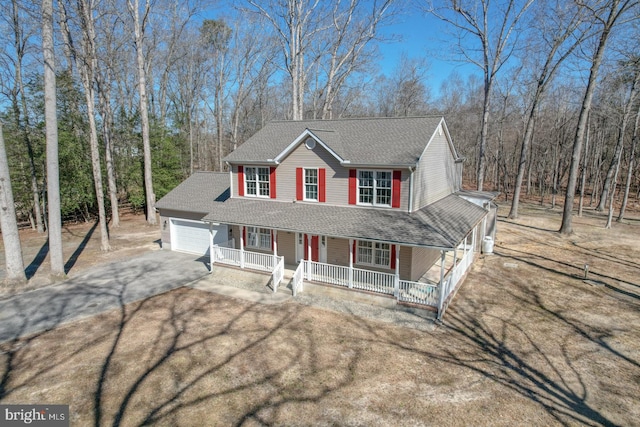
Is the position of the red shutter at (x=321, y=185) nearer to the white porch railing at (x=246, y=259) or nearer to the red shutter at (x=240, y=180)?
the white porch railing at (x=246, y=259)

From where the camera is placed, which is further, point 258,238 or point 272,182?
point 258,238

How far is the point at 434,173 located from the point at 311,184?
221 inches

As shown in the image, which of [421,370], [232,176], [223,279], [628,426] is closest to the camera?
[628,426]

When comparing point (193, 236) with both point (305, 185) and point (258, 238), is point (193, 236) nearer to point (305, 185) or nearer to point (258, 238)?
point (258, 238)

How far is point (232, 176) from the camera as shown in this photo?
17531 millimetres

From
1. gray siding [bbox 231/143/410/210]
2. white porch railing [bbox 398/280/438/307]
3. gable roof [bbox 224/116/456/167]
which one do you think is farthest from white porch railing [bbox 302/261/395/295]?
gable roof [bbox 224/116/456/167]

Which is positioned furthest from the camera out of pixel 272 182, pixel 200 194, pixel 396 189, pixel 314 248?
pixel 200 194

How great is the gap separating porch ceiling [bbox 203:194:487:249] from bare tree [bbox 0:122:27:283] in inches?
296

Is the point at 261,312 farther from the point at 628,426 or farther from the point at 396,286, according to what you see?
the point at 628,426

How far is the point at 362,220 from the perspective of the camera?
1377 centimetres

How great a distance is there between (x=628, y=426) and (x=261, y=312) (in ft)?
32.0

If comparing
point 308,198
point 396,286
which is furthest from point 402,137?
point 396,286

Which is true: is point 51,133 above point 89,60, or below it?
below

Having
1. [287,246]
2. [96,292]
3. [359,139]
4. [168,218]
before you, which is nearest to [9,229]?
[96,292]
